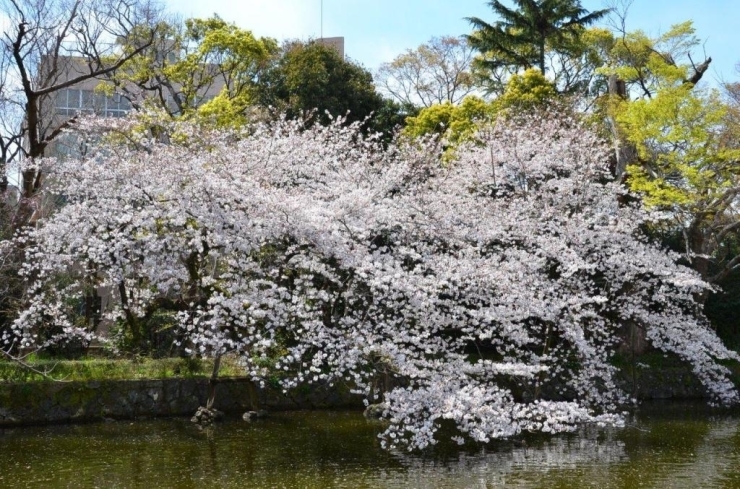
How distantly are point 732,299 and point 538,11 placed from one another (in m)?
13.5

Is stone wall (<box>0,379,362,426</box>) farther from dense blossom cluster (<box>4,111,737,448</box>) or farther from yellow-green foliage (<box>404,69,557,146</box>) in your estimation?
yellow-green foliage (<box>404,69,557,146</box>)

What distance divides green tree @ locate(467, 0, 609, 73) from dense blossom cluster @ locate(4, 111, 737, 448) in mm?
13104

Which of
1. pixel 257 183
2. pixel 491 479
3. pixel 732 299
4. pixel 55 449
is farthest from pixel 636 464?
pixel 732 299

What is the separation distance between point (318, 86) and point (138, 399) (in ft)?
39.8

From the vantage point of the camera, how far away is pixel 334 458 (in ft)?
34.9

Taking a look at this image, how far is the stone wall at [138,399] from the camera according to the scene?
43.2 feet

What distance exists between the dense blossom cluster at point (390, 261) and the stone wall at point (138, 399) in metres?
0.68

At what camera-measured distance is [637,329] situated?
62.2ft

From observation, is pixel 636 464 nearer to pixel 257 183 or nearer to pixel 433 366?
pixel 433 366

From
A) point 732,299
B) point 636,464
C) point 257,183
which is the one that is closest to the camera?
point 636,464

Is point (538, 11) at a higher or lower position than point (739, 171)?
higher

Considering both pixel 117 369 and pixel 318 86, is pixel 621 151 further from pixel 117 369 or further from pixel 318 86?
pixel 117 369

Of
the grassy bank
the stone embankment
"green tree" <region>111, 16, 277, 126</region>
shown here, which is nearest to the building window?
"green tree" <region>111, 16, 277, 126</region>

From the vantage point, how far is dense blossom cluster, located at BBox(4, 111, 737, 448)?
10.9 meters
